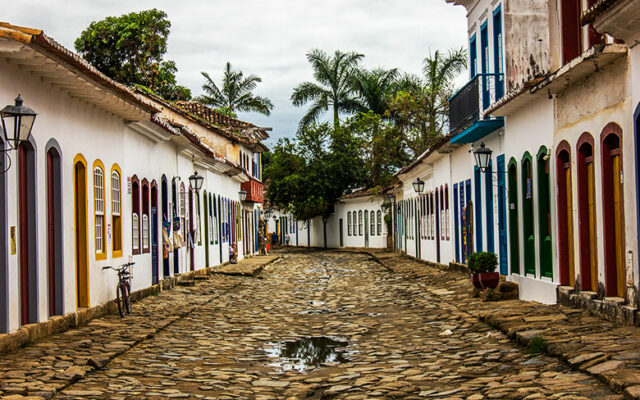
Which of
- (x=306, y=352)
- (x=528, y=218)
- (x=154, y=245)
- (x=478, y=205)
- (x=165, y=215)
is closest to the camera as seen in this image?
(x=306, y=352)

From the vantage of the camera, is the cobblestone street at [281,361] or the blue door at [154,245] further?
the blue door at [154,245]

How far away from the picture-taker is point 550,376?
23.8ft

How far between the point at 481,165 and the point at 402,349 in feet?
22.8

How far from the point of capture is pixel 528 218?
14.6 m

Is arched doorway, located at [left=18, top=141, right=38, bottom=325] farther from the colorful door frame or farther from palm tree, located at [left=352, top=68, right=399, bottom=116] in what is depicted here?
palm tree, located at [left=352, top=68, right=399, bottom=116]

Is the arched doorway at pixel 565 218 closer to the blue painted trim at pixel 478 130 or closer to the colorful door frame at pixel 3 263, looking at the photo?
the blue painted trim at pixel 478 130

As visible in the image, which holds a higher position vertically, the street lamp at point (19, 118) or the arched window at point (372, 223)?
the street lamp at point (19, 118)

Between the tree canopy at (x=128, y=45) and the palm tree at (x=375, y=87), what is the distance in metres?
11.9

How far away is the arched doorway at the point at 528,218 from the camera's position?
1425 cm

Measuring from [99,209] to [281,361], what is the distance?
18.3 ft

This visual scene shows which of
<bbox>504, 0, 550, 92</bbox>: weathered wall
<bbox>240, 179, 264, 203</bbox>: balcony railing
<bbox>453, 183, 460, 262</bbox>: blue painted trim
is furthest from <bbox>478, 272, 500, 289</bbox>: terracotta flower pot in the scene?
<bbox>240, 179, 264, 203</bbox>: balcony railing

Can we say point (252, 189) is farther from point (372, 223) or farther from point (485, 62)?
point (485, 62)

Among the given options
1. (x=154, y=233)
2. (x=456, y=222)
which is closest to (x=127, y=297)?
Result: (x=154, y=233)

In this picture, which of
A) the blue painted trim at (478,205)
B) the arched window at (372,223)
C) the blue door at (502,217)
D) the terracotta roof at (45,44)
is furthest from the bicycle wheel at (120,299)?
the arched window at (372,223)
